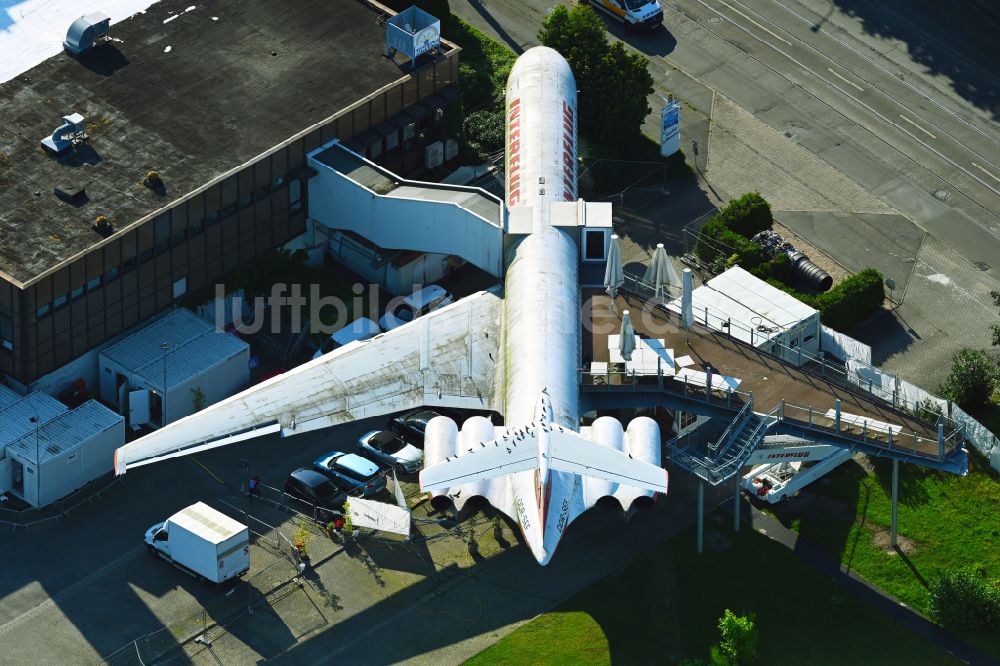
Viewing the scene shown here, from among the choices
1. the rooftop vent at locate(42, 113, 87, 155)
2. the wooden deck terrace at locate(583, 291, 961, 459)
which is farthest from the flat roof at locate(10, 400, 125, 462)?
the wooden deck terrace at locate(583, 291, 961, 459)

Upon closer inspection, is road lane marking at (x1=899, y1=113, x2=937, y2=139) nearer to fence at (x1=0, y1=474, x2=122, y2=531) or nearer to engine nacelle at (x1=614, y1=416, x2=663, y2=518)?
engine nacelle at (x1=614, y1=416, x2=663, y2=518)

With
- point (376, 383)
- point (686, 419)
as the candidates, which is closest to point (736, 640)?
point (686, 419)

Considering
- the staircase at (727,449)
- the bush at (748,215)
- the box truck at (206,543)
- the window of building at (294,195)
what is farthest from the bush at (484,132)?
the box truck at (206,543)

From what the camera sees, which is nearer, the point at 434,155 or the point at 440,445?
the point at 440,445

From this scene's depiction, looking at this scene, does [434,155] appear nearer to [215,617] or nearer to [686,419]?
[686,419]

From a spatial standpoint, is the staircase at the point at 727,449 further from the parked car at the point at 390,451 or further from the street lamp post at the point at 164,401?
the street lamp post at the point at 164,401

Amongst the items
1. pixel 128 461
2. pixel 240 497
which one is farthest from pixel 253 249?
pixel 128 461

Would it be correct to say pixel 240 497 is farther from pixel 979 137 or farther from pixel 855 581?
pixel 979 137

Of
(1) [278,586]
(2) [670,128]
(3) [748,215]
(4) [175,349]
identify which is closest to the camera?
(1) [278,586]
